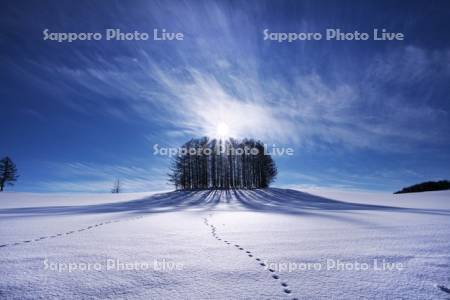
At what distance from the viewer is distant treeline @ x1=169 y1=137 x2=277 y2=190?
34.7 m

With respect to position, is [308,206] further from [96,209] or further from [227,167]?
[227,167]

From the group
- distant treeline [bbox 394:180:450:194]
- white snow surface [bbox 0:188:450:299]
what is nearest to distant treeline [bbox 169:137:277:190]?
distant treeline [bbox 394:180:450:194]

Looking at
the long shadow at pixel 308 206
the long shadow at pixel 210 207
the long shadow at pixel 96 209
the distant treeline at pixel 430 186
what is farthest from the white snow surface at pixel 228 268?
the distant treeline at pixel 430 186

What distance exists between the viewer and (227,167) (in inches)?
1390

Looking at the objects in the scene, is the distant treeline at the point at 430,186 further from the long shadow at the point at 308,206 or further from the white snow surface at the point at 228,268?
the white snow surface at the point at 228,268

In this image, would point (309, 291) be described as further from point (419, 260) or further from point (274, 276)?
point (419, 260)

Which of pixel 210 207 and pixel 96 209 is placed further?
pixel 210 207

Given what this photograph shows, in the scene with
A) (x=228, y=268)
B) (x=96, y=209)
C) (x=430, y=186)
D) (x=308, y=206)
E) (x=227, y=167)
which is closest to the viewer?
(x=228, y=268)

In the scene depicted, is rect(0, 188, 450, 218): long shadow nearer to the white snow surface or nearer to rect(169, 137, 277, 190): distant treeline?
the white snow surface

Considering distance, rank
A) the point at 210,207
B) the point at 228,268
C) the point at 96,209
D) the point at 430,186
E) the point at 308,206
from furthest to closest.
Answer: the point at 430,186, the point at 308,206, the point at 210,207, the point at 96,209, the point at 228,268

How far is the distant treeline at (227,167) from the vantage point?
34656 mm

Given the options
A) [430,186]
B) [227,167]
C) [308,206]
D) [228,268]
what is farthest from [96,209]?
[430,186]

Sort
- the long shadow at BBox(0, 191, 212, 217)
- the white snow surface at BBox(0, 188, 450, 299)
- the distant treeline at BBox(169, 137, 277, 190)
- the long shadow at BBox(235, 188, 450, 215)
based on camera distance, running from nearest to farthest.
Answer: the white snow surface at BBox(0, 188, 450, 299)
the long shadow at BBox(235, 188, 450, 215)
the long shadow at BBox(0, 191, 212, 217)
the distant treeline at BBox(169, 137, 277, 190)

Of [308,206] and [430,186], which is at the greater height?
[430,186]
